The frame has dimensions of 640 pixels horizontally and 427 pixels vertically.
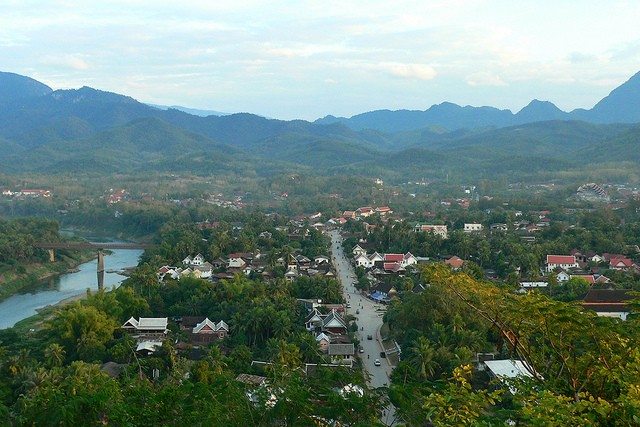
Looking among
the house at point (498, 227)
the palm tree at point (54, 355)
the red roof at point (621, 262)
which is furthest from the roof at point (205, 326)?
the house at point (498, 227)

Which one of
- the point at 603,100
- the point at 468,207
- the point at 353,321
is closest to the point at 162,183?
the point at 468,207

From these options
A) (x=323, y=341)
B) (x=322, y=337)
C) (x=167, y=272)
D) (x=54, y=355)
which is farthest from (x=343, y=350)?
(x=167, y=272)

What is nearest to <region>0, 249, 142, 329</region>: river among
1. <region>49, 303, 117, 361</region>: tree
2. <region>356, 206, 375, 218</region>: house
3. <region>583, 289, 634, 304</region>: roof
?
<region>49, 303, 117, 361</region>: tree

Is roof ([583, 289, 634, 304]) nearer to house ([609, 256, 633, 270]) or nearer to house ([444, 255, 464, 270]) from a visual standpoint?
house ([609, 256, 633, 270])

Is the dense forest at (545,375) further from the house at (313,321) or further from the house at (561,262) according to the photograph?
the house at (561,262)

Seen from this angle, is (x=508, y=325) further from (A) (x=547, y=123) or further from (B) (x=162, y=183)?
(A) (x=547, y=123)

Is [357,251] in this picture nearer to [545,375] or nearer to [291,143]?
[545,375]
